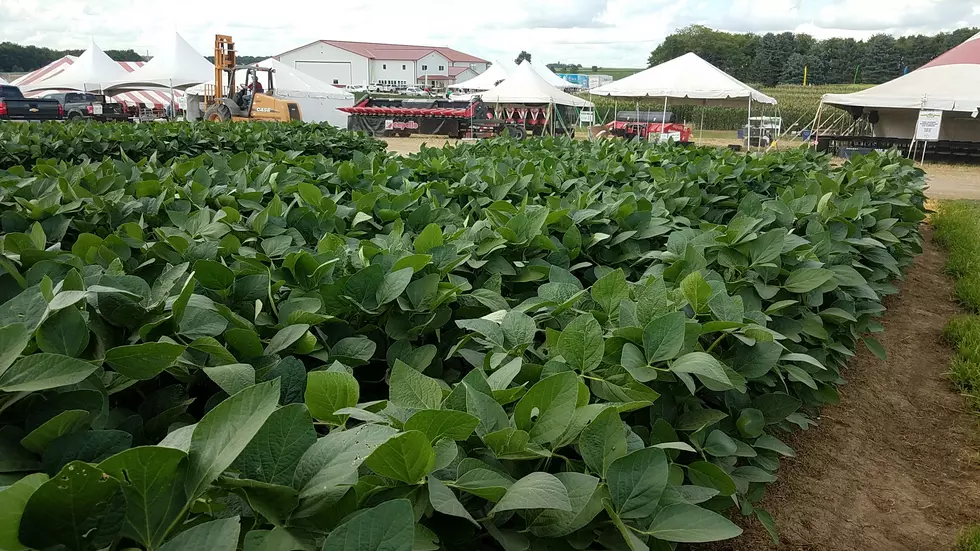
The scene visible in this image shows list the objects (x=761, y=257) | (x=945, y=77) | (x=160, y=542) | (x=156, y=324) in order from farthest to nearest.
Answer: (x=945, y=77)
(x=761, y=257)
(x=156, y=324)
(x=160, y=542)

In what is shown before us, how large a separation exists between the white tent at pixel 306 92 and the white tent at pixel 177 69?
1.90ft

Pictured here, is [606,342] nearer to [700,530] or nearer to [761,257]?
[700,530]

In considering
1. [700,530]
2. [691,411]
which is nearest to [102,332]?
[700,530]

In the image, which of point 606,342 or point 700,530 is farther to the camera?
point 606,342

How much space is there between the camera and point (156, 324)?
1312mm

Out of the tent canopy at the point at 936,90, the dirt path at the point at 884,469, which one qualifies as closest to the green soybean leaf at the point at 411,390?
the dirt path at the point at 884,469

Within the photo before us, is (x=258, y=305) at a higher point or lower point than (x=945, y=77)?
lower

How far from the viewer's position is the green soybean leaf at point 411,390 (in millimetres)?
1219

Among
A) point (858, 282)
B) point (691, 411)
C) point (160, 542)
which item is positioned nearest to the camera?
point (160, 542)

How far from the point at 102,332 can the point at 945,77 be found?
2576cm

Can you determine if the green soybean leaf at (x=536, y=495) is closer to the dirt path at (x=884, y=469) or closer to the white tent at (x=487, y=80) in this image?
the dirt path at (x=884, y=469)

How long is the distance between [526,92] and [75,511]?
83.8 ft

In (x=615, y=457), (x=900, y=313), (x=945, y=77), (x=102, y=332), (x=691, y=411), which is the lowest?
(x=900, y=313)

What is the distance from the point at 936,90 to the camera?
20906 millimetres
